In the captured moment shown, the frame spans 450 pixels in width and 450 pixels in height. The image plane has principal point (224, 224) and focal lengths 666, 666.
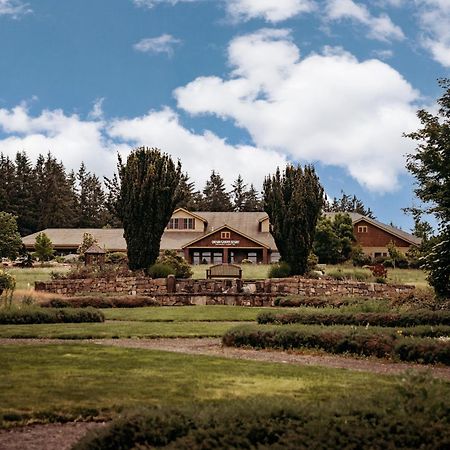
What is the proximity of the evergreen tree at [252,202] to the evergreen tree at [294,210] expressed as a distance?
207ft

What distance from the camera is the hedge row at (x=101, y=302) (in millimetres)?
23859

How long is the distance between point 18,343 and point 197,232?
162 feet

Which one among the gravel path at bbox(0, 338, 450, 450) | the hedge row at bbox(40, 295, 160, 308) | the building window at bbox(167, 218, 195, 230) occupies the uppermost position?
the building window at bbox(167, 218, 195, 230)

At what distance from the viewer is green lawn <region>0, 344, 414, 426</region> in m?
A: 8.10

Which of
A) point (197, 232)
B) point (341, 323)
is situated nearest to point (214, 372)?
point (341, 323)

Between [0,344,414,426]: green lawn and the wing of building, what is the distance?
151 feet

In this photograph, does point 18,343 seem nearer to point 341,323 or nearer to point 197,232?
point 341,323

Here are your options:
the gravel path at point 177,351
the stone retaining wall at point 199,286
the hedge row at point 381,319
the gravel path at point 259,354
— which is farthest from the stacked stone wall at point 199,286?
the gravel path at point 177,351

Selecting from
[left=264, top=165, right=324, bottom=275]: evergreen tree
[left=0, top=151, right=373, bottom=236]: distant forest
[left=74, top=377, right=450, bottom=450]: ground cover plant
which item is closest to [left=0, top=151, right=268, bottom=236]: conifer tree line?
[left=0, top=151, right=373, bottom=236]: distant forest

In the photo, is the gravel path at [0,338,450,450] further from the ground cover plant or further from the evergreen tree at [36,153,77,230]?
the evergreen tree at [36,153,77,230]

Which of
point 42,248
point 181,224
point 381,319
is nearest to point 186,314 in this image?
point 381,319

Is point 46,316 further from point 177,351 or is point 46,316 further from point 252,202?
point 252,202

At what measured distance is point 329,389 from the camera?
9.23 metres

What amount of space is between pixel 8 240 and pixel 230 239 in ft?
61.2
